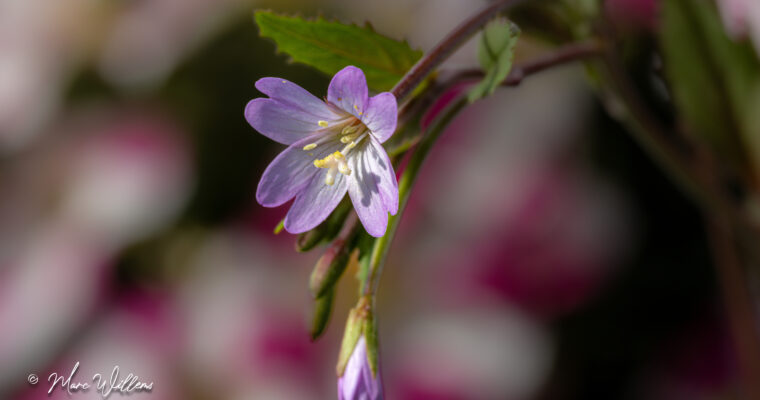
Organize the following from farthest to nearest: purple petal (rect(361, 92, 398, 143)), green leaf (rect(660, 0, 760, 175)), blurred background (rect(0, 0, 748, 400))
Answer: blurred background (rect(0, 0, 748, 400)), green leaf (rect(660, 0, 760, 175)), purple petal (rect(361, 92, 398, 143))

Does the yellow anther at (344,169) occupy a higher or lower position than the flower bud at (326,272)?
higher

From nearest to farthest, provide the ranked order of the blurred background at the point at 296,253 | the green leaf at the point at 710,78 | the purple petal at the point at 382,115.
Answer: the purple petal at the point at 382,115 → the green leaf at the point at 710,78 → the blurred background at the point at 296,253

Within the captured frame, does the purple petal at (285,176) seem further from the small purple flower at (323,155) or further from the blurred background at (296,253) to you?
the blurred background at (296,253)

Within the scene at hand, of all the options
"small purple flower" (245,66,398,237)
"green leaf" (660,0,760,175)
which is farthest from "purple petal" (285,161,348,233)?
"green leaf" (660,0,760,175)

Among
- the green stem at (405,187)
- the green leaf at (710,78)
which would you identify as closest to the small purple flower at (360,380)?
the green stem at (405,187)

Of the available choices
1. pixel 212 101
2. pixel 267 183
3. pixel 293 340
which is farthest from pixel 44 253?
pixel 267 183

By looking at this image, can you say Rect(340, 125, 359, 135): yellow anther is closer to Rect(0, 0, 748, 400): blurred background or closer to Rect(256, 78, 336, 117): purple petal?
Rect(256, 78, 336, 117): purple petal

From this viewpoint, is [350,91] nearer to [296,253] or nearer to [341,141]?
[341,141]

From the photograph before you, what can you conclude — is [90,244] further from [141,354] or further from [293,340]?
[293,340]
